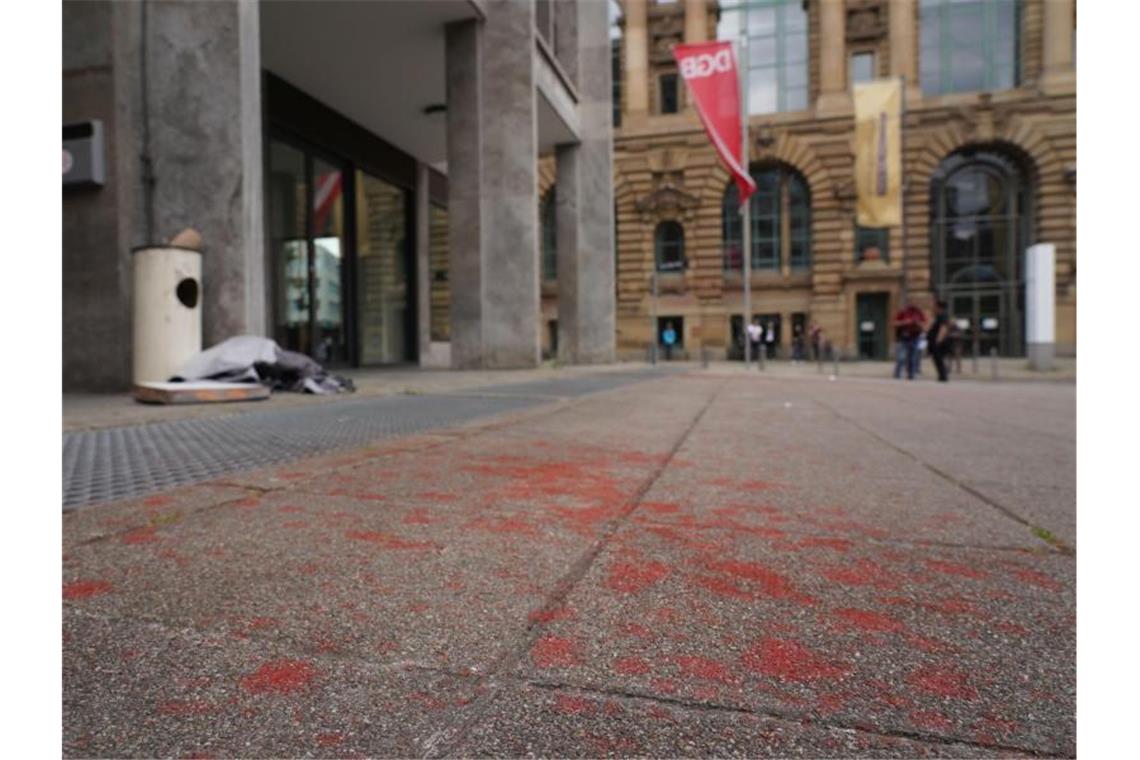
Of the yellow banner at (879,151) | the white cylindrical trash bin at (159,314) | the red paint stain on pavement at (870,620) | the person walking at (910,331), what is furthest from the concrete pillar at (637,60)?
the red paint stain on pavement at (870,620)

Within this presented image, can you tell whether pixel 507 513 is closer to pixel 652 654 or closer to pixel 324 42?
pixel 652 654

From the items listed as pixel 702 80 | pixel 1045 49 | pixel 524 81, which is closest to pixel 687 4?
pixel 1045 49

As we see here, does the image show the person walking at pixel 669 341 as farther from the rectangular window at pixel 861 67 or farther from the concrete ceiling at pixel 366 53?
the concrete ceiling at pixel 366 53

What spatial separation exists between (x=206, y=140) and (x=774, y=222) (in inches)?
1013

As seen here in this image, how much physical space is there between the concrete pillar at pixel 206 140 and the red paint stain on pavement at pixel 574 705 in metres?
6.78

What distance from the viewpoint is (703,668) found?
3.06 ft

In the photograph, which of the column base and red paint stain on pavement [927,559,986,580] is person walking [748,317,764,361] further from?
red paint stain on pavement [927,559,986,580]

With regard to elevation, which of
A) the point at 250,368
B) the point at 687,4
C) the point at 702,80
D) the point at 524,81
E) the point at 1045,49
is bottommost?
the point at 250,368

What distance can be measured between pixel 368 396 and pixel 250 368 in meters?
1.03

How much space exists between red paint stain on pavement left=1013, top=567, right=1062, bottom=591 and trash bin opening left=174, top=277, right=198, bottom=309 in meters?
6.66

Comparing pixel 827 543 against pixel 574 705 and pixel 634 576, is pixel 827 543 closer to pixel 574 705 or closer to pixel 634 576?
pixel 634 576

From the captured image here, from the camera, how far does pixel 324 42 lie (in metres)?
11.4

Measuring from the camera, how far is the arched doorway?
27562 millimetres

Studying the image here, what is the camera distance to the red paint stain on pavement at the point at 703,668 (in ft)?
2.99
